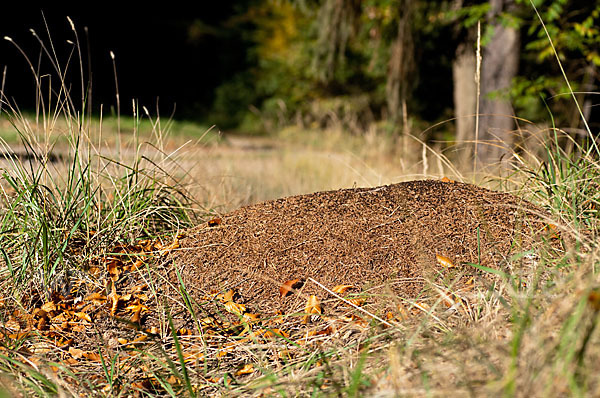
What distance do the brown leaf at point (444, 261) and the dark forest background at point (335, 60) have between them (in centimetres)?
95

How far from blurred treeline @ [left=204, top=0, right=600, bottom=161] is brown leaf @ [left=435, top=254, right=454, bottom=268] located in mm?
649

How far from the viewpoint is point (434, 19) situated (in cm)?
888

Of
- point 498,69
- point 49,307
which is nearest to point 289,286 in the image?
point 49,307

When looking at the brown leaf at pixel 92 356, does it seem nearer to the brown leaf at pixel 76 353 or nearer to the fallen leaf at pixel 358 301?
the brown leaf at pixel 76 353

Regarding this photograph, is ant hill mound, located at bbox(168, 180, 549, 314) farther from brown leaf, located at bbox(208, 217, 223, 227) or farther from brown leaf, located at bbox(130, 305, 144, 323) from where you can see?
brown leaf, located at bbox(130, 305, 144, 323)

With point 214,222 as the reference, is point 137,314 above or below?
below

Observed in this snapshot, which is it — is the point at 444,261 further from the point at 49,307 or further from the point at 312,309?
the point at 49,307

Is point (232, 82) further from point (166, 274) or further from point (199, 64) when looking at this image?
point (166, 274)

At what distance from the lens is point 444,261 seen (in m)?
2.53

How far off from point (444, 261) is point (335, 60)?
6164mm

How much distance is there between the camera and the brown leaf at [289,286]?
2.55m

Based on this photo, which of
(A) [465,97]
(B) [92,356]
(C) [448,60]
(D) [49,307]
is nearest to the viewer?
(B) [92,356]

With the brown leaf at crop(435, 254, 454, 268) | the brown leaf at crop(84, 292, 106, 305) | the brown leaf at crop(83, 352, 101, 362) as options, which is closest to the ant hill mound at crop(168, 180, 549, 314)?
the brown leaf at crop(435, 254, 454, 268)

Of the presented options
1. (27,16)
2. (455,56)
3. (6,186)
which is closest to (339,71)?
(455,56)
